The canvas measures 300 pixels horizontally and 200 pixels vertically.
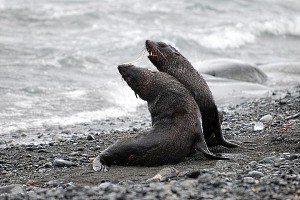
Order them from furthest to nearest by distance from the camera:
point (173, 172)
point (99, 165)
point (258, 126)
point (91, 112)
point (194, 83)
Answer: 1. point (91, 112)
2. point (258, 126)
3. point (194, 83)
4. point (99, 165)
5. point (173, 172)

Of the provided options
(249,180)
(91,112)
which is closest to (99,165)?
(249,180)

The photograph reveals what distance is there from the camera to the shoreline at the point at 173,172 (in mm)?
5789

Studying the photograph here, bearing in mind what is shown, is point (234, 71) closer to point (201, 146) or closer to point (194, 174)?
point (201, 146)

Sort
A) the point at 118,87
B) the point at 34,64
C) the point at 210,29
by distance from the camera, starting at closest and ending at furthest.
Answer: the point at 118,87 → the point at 34,64 → the point at 210,29

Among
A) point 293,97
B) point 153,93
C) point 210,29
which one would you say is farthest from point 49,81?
point 210,29

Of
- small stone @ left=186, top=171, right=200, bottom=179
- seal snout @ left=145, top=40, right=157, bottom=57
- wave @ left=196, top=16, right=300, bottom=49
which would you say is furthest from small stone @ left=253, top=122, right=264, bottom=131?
wave @ left=196, top=16, right=300, bottom=49

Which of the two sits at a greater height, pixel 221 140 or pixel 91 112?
pixel 221 140

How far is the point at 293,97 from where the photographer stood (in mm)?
12273

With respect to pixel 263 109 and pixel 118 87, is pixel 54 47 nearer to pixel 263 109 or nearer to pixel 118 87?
pixel 118 87

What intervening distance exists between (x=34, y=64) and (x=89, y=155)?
7631 millimetres

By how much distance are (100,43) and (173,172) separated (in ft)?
41.9

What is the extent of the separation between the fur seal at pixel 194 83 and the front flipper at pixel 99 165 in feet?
4.74

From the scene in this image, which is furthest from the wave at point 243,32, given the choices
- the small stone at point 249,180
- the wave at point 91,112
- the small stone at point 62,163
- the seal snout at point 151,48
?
the small stone at point 249,180

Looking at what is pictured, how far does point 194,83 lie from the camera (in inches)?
334
